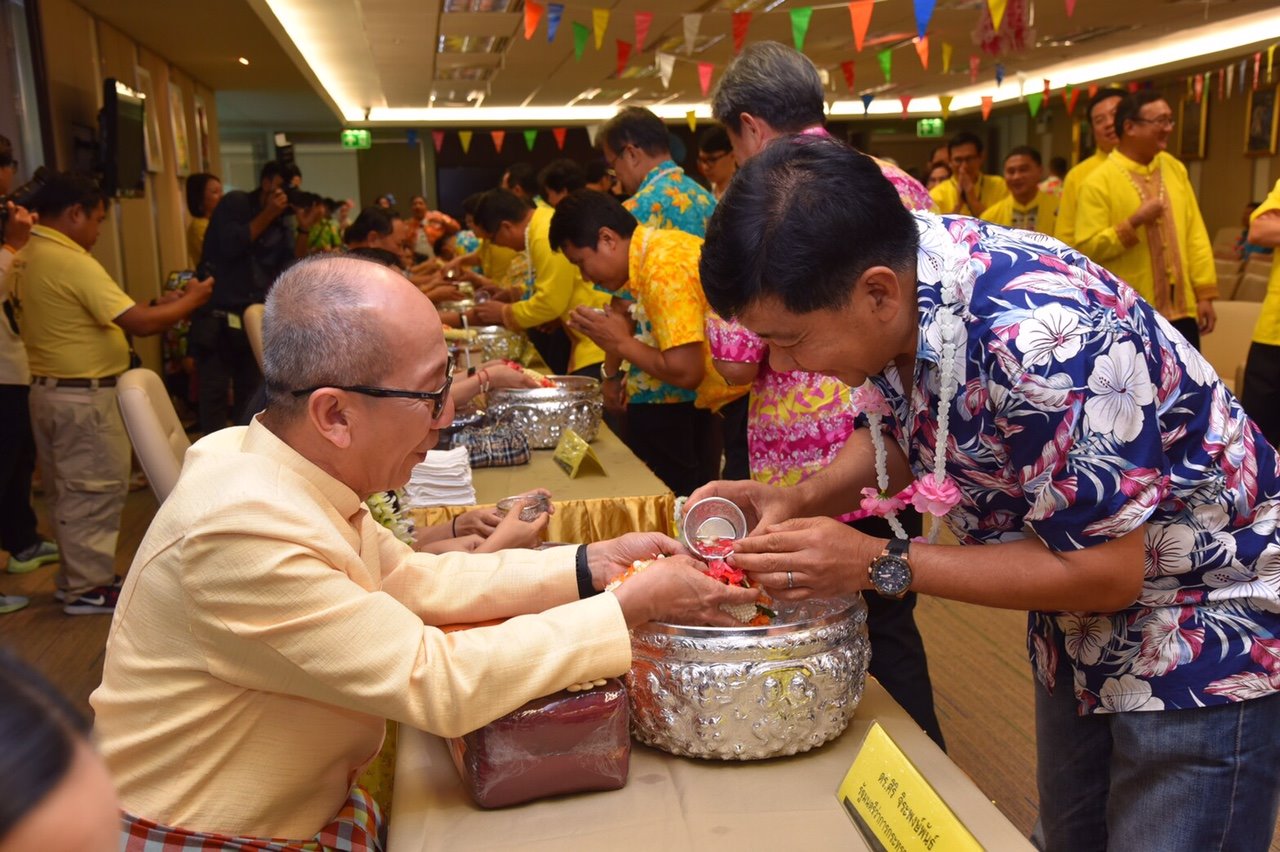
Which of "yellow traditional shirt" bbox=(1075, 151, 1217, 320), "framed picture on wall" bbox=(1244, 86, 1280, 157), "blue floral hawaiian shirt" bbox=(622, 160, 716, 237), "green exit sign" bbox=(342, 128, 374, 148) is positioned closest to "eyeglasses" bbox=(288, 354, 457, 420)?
"blue floral hawaiian shirt" bbox=(622, 160, 716, 237)

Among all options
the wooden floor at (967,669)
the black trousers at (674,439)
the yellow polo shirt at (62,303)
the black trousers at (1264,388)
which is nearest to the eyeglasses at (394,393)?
the wooden floor at (967,669)

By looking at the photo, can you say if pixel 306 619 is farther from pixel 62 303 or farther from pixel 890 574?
pixel 62 303

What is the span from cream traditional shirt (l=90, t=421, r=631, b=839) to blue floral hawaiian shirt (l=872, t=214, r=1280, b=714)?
43 centimetres

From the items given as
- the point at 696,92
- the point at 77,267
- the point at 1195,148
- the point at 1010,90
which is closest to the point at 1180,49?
the point at 1195,148

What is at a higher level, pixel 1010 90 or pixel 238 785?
pixel 1010 90

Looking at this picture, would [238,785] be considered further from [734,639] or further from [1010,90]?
[1010,90]

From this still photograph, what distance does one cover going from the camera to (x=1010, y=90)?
48.1ft

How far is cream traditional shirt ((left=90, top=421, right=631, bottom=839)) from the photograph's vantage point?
3.20ft

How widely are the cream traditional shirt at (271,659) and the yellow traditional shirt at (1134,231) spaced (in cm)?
351

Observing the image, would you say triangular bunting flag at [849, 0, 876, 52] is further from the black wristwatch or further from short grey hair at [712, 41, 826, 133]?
the black wristwatch

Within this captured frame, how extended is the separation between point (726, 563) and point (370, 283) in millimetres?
492

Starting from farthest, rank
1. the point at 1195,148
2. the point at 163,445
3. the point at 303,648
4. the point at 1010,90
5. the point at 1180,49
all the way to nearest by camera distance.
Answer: the point at 1010,90, the point at 1195,148, the point at 1180,49, the point at 163,445, the point at 303,648

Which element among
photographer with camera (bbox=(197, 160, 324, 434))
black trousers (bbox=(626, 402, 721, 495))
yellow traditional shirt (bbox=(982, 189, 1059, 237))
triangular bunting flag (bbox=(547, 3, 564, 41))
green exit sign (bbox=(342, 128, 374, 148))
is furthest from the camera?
green exit sign (bbox=(342, 128, 374, 148))

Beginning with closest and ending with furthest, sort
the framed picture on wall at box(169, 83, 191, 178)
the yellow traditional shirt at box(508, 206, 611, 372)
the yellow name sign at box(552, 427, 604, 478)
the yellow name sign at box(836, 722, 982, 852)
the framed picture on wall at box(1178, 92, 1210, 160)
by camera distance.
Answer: the yellow name sign at box(836, 722, 982, 852) < the yellow name sign at box(552, 427, 604, 478) < the yellow traditional shirt at box(508, 206, 611, 372) < the framed picture on wall at box(169, 83, 191, 178) < the framed picture on wall at box(1178, 92, 1210, 160)
